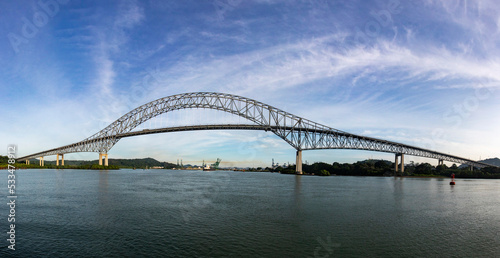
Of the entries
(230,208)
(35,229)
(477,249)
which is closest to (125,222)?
(35,229)

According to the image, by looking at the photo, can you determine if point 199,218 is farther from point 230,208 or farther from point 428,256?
point 428,256

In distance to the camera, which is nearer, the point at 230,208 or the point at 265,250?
the point at 265,250

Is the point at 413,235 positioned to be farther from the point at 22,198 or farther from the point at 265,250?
the point at 22,198

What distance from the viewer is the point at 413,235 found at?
13930 millimetres

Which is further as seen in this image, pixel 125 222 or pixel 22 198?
pixel 22 198

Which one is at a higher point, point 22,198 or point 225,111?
point 225,111

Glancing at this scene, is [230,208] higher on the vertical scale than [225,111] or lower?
lower

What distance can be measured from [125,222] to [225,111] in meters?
62.5

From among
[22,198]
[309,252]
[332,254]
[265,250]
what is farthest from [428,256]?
[22,198]

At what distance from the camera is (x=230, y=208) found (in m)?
19.7

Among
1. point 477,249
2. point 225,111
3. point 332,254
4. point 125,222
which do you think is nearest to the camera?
point 332,254

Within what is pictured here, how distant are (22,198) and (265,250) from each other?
21840mm

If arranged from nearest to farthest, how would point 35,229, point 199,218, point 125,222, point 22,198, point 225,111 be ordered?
point 35,229, point 125,222, point 199,218, point 22,198, point 225,111

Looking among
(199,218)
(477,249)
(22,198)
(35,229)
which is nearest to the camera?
(477,249)
